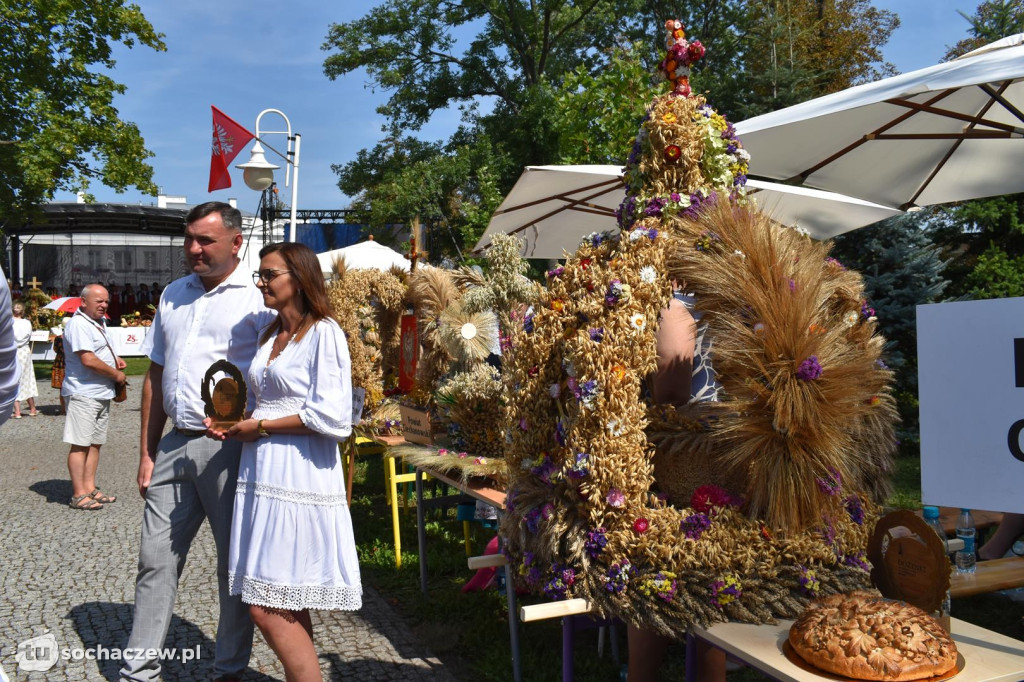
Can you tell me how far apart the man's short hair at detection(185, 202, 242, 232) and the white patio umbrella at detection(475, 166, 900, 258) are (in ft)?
8.39

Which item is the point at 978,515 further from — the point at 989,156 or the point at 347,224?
the point at 347,224

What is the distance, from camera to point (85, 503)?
6.65 m

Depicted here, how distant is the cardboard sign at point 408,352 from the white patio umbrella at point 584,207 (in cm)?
78

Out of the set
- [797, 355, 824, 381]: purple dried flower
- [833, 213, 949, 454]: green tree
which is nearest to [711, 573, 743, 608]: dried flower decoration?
[797, 355, 824, 381]: purple dried flower

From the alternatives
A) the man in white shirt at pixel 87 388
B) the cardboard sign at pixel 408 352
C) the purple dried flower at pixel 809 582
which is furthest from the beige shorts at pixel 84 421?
the purple dried flower at pixel 809 582

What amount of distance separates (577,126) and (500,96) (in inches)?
473

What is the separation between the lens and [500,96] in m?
22.4

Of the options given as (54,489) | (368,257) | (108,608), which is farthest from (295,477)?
(368,257)

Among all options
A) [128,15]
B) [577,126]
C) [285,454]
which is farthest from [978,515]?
[128,15]

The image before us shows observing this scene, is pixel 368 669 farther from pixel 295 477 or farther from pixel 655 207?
pixel 655 207

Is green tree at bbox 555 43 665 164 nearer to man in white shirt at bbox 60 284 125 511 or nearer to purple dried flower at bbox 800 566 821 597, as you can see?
man in white shirt at bbox 60 284 125 511

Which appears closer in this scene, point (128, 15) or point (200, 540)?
point (200, 540)

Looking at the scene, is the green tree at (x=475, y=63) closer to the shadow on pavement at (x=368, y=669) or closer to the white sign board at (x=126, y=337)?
the white sign board at (x=126, y=337)

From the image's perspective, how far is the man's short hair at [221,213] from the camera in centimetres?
309
